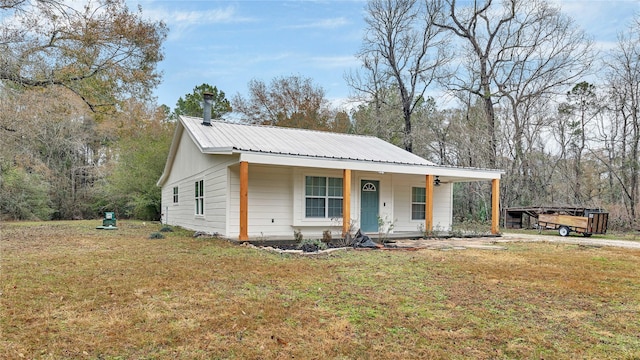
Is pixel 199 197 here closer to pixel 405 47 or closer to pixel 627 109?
pixel 405 47

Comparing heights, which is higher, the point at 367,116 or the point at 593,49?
the point at 593,49

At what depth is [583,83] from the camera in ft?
61.3

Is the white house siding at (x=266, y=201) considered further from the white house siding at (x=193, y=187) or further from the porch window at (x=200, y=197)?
A: the porch window at (x=200, y=197)

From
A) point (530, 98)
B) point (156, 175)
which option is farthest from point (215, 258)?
point (530, 98)

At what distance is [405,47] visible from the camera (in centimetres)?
2275

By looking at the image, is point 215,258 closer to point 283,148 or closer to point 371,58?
point 283,148

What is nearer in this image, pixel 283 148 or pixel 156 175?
pixel 283 148

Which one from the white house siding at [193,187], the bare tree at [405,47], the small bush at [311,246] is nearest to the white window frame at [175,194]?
the white house siding at [193,187]

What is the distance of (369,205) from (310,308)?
8.64m

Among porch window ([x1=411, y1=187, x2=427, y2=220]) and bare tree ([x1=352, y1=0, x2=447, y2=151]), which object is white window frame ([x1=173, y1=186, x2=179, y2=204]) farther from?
bare tree ([x1=352, y1=0, x2=447, y2=151])

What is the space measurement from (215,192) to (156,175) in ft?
36.4

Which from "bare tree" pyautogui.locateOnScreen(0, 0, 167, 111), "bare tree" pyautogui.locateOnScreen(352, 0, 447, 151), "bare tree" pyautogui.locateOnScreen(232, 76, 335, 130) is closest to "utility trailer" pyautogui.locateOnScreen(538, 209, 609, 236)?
"bare tree" pyautogui.locateOnScreen(352, 0, 447, 151)

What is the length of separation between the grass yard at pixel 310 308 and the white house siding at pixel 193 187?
138 inches

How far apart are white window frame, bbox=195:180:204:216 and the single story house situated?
33 mm
